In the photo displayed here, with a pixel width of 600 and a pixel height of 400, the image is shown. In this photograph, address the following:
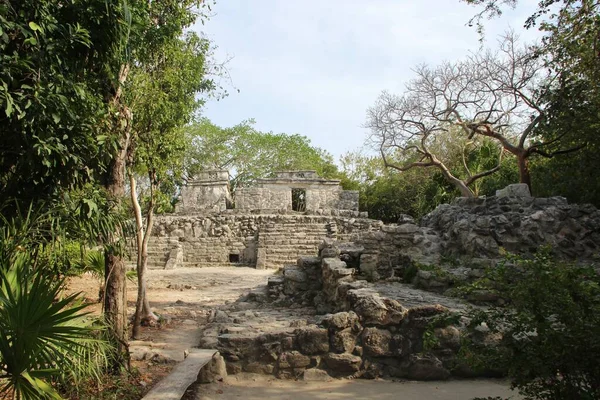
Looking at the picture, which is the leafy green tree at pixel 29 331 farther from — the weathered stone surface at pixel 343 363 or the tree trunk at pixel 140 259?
the tree trunk at pixel 140 259

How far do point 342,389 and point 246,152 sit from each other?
93.9 feet

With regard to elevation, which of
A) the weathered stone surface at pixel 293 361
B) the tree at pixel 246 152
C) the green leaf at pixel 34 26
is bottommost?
the weathered stone surface at pixel 293 361

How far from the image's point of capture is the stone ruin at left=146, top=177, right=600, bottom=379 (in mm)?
5152

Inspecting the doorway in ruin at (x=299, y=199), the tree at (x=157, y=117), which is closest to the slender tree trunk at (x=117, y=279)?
the tree at (x=157, y=117)

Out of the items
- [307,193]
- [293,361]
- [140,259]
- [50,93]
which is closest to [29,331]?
[50,93]

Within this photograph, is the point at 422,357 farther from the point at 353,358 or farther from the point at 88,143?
the point at 88,143

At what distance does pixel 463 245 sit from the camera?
31.3 ft

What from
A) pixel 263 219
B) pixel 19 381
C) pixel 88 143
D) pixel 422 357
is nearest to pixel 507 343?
pixel 422 357

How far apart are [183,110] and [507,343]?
5942 mm

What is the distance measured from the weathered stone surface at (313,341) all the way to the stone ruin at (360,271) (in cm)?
1

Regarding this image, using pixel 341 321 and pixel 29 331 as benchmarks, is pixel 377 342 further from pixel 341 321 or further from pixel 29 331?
pixel 29 331

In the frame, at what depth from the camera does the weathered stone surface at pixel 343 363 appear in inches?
201

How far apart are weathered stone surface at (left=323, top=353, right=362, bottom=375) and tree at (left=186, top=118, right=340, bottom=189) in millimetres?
27149

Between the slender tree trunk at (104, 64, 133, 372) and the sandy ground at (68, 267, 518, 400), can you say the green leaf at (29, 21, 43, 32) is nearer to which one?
the slender tree trunk at (104, 64, 133, 372)
